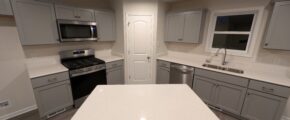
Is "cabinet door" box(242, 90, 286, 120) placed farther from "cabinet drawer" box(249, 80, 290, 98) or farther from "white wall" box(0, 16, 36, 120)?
"white wall" box(0, 16, 36, 120)

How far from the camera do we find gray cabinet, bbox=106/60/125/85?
306 centimetres

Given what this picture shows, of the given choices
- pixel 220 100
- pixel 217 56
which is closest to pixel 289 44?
pixel 217 56

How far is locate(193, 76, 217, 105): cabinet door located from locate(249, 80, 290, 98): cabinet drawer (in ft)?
1.89

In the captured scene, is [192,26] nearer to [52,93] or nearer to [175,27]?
[175,27]

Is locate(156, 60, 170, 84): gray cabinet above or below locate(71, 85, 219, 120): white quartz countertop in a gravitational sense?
below

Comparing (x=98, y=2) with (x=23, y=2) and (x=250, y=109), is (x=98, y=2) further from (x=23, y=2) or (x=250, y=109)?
(x=250, y=109)

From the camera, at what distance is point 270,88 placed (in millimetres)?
1889

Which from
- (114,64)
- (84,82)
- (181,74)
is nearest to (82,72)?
(84,82)

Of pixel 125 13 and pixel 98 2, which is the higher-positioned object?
pixel 98 2

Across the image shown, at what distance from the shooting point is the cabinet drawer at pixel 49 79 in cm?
198

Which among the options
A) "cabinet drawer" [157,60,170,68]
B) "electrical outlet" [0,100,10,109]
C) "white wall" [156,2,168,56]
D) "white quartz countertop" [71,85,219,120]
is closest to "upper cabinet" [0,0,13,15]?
"electrical outlet" [0,100,10,109]

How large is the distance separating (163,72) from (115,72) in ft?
4.05

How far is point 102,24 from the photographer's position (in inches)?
120

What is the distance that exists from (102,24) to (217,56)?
9.12ft
